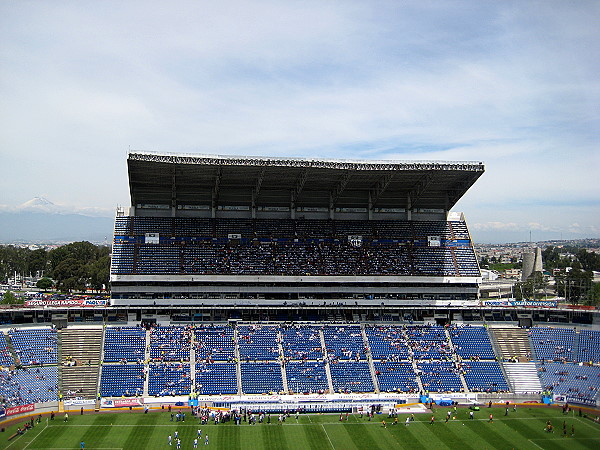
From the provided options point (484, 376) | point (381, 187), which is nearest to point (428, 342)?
point (484, 376)

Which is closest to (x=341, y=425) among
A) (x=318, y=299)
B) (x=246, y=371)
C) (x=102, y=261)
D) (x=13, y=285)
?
(x=246, y=371)

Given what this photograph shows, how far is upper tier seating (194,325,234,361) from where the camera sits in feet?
196

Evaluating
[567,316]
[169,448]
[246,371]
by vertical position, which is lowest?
[169,448]

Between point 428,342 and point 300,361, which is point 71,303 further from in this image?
point 428,342

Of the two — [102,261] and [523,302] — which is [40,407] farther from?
[102,261]

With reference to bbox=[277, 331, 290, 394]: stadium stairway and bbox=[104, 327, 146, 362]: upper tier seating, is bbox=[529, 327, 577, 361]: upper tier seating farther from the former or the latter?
bbox=[104, 327, 146, 362]: upper tier seating

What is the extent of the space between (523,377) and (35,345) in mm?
52228

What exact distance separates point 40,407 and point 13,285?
3730 inches

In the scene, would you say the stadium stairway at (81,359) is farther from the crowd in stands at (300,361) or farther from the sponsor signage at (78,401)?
the sponsor signage at (78,401)

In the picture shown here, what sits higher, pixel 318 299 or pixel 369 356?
pixel 318 299

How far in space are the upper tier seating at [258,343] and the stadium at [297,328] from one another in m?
0.20

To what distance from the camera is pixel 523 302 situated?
69.6 m

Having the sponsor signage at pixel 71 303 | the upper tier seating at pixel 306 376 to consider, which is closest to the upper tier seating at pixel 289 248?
the sponsor signage at pixel 71 303

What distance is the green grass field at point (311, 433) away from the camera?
43.2 meters
